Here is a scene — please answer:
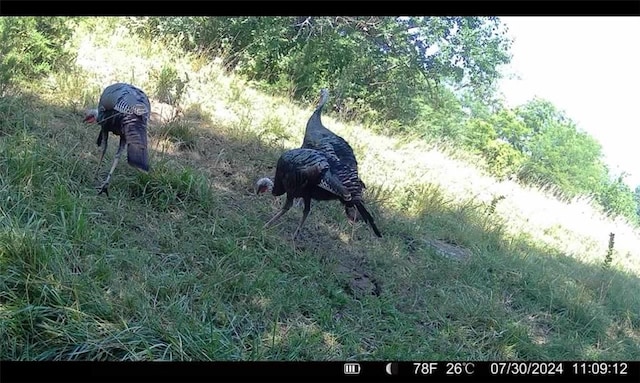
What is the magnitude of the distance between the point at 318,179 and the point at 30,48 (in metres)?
3.75

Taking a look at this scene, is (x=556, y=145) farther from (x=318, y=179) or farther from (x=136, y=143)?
(x=136, y=143)

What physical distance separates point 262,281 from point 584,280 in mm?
3513

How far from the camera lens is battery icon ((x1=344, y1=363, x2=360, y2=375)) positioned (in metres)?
2.88

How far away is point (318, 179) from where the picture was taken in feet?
15.0

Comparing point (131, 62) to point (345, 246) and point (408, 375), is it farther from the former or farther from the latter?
point (408, 375)

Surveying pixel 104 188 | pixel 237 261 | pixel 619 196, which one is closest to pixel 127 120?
pixel 104 188

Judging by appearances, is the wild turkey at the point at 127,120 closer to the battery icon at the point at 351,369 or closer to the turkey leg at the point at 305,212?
the turkey leg at the point at 305,212

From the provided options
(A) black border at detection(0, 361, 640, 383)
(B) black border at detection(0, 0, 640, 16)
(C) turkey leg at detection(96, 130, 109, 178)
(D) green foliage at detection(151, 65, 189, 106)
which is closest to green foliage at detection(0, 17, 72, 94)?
(D) green foliage at detection(151, 65, 189, 106)

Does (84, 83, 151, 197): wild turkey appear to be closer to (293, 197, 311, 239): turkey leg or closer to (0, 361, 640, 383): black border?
(293, 197, 311, 239): turkey leg

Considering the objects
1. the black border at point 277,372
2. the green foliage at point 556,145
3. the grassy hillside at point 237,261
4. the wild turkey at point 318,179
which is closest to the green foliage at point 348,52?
the grassy hillside at point 237,261

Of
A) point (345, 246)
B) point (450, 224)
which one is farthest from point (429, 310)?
point (450, 224)

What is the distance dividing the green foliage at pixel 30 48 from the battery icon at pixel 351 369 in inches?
173

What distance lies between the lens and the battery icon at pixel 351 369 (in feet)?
9.46

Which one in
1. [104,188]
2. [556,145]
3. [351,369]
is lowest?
[556,145]
